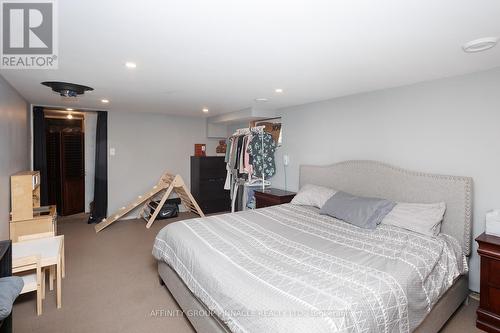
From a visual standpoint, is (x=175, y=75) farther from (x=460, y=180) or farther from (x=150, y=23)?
(x=460, y=180)

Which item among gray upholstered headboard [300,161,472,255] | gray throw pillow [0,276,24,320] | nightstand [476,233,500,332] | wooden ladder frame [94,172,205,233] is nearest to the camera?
gray throw pillow [0,276,24,320]

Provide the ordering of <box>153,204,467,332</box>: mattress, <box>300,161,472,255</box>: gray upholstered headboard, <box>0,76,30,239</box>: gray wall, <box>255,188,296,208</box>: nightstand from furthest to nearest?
<box>255,188,296,208</box>: nightstand, <box>0,76,30,239</box>: gray wall, <box>300,161,472,255</box>: gray upholstered headboard, <box>153,204,467,332</box>: mattress

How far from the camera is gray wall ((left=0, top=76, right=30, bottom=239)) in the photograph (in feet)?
8.43

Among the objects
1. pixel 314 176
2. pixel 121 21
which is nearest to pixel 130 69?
pixel 121 21

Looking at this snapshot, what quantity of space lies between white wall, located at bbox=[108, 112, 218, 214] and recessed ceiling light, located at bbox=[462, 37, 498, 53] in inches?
195

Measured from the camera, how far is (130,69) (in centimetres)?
242

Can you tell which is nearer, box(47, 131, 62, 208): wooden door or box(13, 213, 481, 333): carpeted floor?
box(13, 213, 481, 333): carpeted floor

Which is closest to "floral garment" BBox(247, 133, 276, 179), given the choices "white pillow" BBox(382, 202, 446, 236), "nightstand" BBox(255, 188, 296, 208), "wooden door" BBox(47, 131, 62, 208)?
"nightstand" BBox(255, 188, 296, 208)

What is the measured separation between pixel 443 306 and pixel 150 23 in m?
2.92

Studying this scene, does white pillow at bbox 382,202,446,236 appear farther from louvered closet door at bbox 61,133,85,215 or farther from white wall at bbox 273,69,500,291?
louvered closet door at bbox 61,133,85,215

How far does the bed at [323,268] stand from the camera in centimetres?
135

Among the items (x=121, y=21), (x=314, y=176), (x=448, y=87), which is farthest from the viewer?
(x=314, y=176)

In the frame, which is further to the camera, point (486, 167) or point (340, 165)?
point (340, 165)

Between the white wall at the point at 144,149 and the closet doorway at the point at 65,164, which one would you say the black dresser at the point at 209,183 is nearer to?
the white wall at the point at 144,149
